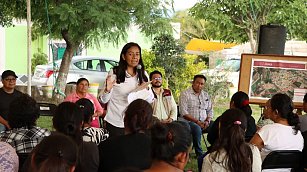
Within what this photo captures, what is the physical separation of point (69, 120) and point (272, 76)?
3173mm

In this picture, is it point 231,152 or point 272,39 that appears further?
point 272,39

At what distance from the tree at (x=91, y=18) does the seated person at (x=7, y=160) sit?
6.12 metres

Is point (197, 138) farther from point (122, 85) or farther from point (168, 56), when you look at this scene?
point (168, 56)

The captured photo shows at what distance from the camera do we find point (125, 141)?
286 centimetres

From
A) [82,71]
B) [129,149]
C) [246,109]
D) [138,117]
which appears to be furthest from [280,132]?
[82,71]

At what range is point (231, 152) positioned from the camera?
295cm

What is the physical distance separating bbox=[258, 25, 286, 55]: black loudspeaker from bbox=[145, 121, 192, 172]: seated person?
3.98 meters

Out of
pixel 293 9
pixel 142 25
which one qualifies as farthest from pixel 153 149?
pixel 293 9

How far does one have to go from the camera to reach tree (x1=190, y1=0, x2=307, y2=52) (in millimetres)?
10008

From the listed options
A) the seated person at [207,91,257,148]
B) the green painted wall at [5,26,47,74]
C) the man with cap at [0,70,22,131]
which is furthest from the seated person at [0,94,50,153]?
the green painted wall at [5,26,47,74]

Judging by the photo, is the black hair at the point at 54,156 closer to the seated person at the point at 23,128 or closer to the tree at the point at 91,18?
the seated person at the point at 23,128

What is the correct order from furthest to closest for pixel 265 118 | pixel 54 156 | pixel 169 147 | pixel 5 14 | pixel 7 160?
pixel 5 14, pixel 265 118, pixel 7 160, pixel 169 147, pixel 54 156

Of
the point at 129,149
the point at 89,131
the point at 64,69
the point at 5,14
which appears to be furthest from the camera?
the point at 5,14

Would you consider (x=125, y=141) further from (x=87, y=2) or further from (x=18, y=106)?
(x=87, y=2)
